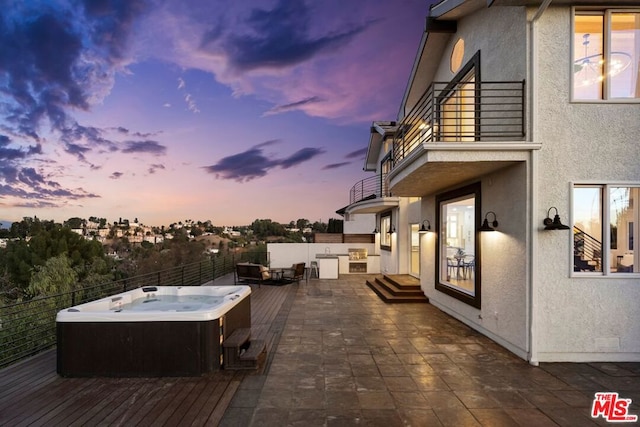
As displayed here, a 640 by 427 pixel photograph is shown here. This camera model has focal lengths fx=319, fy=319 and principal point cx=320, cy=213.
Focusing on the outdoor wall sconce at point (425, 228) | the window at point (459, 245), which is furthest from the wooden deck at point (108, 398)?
the outdoor wall sconce at point (425, 228)

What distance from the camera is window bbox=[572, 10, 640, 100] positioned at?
16.5 ft

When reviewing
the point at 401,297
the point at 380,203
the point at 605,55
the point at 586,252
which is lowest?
the point at 401,297

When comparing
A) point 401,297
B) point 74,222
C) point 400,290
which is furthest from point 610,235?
point 74,222

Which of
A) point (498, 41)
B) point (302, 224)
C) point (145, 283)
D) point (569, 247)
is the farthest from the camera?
point (302, 224)

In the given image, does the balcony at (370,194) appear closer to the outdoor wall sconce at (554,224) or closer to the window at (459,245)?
the window at (459,245)

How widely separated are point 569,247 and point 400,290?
5.23 metres

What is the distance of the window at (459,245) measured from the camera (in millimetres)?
6578

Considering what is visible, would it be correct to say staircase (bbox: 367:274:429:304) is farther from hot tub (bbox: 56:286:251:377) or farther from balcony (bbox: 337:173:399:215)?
hot tub (bbox: 56:286:251:377)

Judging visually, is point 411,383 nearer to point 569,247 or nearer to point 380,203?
point 569,247

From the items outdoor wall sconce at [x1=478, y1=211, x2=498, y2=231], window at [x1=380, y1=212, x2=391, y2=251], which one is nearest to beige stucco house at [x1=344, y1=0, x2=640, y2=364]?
outdoor wall sconce at [x1=478, y1=211, x2=498, y2=231]

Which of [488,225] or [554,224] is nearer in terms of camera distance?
[554,224]

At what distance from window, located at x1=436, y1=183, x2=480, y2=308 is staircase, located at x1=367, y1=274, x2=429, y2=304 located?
1148mm

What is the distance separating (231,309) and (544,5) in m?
6.56

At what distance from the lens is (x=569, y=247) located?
4.88 metres
